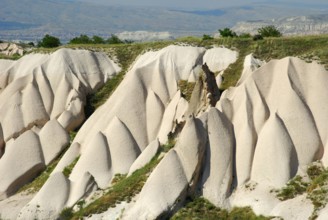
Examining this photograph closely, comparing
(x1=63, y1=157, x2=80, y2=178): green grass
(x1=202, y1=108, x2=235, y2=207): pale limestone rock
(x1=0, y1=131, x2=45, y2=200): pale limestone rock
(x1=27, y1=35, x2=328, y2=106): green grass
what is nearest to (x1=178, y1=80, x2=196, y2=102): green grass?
(x1=27, y1=35, x2=328, y2=106): green grass

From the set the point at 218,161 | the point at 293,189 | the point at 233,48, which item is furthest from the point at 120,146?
the point at 233,48

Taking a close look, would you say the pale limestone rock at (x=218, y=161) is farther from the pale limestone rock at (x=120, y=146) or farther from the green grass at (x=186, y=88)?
the green grass at (x=186, y=88)

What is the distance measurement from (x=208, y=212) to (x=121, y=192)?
17.6 feet

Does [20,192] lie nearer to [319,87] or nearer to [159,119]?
[159,119]

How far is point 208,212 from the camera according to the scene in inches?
1118

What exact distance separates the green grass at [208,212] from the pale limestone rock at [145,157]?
5.33 meters

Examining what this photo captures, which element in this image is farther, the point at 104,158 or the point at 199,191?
the point at 104,158

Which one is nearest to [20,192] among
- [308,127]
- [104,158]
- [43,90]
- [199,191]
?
[104,158]

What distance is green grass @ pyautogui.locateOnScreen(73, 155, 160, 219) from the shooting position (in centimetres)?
2948

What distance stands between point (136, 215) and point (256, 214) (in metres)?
6.51

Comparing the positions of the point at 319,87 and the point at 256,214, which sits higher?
the point at 319,87

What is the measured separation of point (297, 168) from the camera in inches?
1168

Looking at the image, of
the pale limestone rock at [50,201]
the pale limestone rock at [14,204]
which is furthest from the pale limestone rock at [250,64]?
the pale limestone rock at [14,204]

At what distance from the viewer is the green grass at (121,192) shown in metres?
29.5
